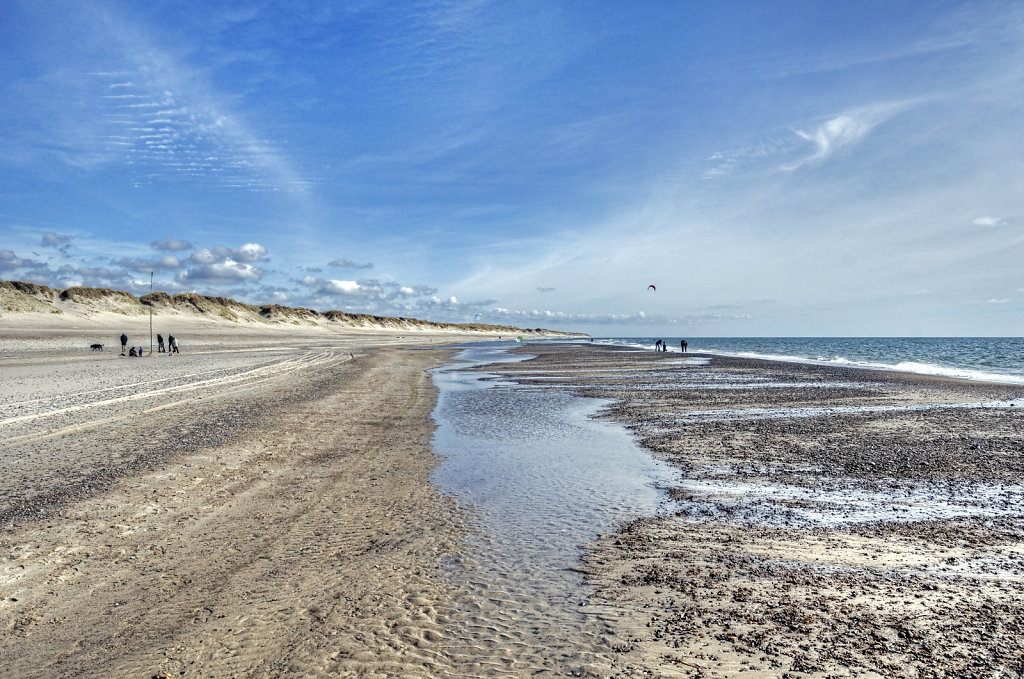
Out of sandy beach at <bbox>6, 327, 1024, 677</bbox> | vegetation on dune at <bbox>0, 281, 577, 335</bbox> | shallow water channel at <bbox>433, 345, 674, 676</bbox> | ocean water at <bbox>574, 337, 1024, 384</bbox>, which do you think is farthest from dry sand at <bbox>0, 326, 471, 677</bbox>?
vegetation on dune at <bbox>0, 281, 577, 335</bbox>

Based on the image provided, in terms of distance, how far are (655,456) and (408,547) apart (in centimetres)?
683

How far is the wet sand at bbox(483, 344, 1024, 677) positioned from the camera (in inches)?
171

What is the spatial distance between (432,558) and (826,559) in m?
4.55

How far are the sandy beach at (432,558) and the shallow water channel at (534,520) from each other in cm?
7

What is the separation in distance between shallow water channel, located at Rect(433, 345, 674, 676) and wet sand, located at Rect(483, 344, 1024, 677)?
37 cm

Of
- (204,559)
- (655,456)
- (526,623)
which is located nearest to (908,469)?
(655,456)

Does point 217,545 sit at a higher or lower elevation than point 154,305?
lower

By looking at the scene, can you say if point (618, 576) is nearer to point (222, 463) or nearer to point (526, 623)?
point (526, 623)

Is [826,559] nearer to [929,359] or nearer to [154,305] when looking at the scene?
[929,359]

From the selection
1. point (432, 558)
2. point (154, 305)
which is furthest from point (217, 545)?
point (154, 305)

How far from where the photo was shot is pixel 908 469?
34.0 ft

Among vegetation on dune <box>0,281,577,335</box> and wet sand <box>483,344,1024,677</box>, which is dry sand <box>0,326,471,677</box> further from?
vegetation on dune <box>0,281,577,335</box>

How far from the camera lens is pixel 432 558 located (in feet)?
20.9

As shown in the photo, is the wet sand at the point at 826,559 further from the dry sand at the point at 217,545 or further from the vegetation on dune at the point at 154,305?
the vegetation on dune at the point at 154,305
